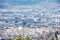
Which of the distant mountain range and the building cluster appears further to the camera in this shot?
the distant mountain range

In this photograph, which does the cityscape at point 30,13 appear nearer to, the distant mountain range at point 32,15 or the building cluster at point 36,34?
the distant mountain range at point 32,15

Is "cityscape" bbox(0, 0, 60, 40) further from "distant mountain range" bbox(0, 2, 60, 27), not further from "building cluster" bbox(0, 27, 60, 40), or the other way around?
"building cluster" bbox(0, 27, 60, 40)

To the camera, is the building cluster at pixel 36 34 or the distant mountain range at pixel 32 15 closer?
the building cluster at pixel 36 34

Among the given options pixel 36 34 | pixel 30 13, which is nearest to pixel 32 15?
pixel 30 13

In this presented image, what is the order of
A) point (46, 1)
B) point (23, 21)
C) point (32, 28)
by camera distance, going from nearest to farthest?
point (32, 28), point (23, 21), point (46, 1)

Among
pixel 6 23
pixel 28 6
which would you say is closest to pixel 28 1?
pixel 28 6

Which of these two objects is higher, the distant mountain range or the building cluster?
the building cluster

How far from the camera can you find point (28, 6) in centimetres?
3198

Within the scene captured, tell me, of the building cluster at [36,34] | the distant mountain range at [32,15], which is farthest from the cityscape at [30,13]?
the building cluster at [36,34]

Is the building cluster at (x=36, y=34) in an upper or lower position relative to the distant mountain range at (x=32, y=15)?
upper

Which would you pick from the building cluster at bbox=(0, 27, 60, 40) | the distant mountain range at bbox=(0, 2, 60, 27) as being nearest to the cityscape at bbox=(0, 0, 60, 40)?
the distant mountain range at bbox=(0, 2, 60, 27)

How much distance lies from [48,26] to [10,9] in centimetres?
559

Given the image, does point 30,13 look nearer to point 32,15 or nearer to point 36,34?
point 32,15

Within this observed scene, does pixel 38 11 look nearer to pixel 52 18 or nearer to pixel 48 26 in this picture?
pixel 52 18
